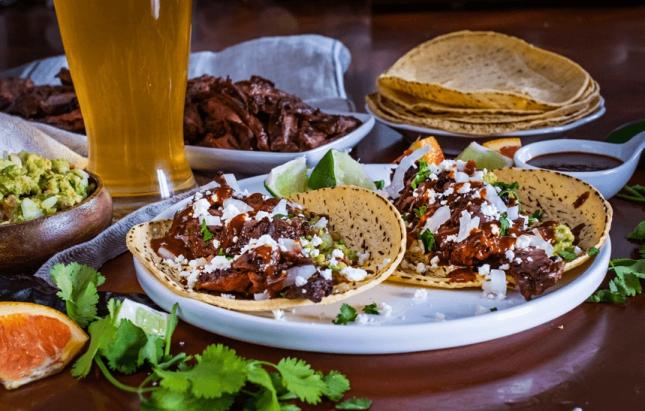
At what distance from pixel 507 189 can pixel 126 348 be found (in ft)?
3.90

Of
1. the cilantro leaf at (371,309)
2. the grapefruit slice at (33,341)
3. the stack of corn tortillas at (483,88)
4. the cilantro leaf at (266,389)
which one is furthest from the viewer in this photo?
the stack of corn tortillas at (483,88)

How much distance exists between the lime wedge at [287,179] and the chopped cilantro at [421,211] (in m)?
0.49

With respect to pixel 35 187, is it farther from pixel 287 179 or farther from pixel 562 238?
pixel 562 238

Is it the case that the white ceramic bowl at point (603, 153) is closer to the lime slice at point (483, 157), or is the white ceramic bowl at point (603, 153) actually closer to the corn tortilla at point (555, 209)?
the lime slice at point (483, 157)

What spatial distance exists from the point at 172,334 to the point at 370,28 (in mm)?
5383

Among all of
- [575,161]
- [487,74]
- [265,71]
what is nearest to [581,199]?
[575,161]

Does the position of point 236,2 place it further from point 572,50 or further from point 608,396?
point 608,396

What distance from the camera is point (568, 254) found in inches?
89.7

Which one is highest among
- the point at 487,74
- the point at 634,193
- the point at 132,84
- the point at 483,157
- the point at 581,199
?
the point at 132,84

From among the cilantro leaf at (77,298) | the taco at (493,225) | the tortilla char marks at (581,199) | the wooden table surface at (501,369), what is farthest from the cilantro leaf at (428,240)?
the cilantro leaf at (77,298)

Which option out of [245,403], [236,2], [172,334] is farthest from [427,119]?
[236,2]

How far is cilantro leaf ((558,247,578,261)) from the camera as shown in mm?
2262

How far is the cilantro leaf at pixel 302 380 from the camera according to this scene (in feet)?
5.68

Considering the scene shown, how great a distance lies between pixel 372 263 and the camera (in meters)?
2.26
